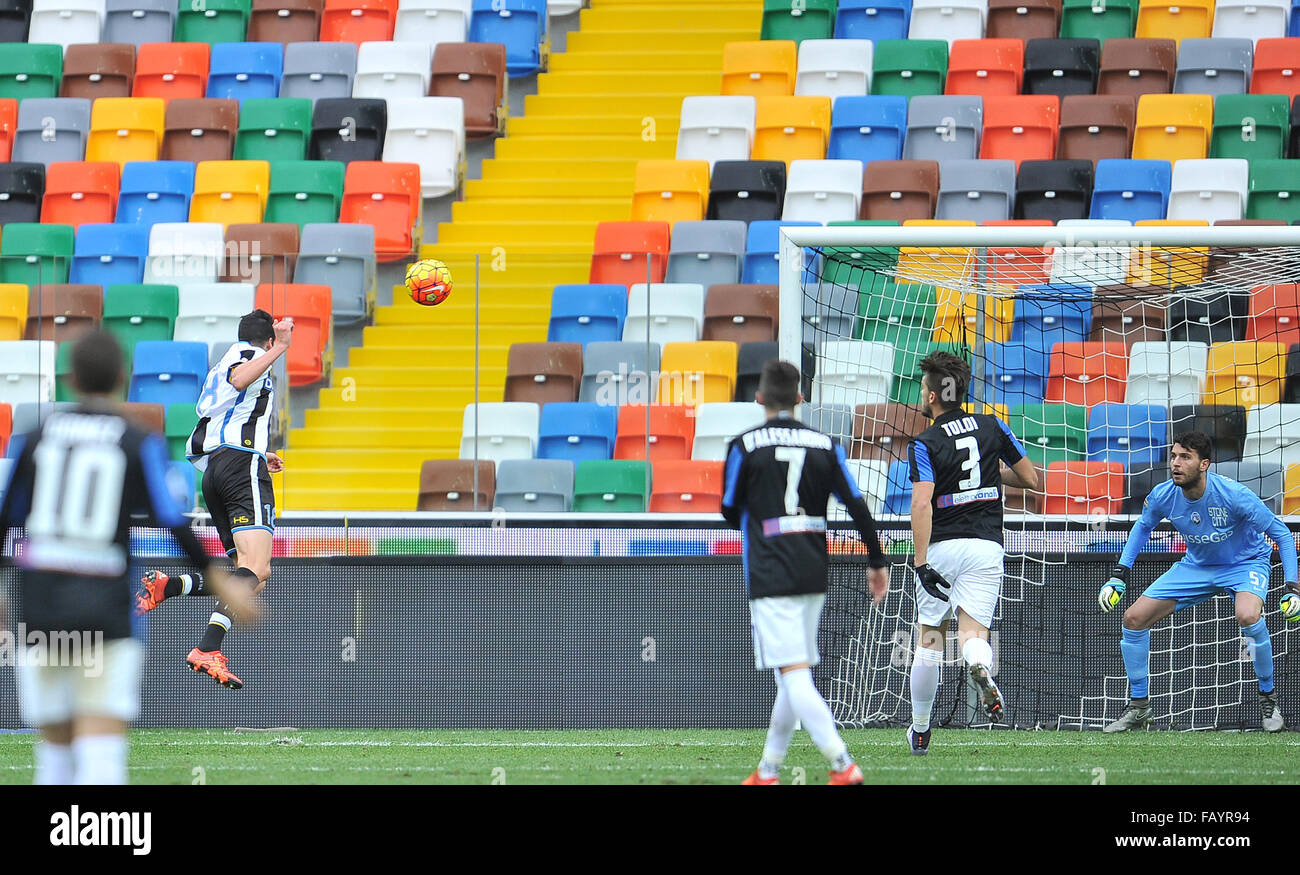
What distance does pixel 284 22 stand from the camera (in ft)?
50.5

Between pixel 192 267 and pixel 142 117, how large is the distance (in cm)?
363

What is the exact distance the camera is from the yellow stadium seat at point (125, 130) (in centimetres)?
1397

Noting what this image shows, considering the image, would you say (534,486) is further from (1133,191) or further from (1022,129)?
(1022,129)

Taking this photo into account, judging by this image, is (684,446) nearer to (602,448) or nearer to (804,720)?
(602,448)

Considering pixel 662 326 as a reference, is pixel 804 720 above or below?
below

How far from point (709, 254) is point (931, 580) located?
5.09 meters

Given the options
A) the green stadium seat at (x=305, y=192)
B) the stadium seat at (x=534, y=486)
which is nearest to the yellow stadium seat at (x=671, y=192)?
the green stadium seat at (x=305, y=192)

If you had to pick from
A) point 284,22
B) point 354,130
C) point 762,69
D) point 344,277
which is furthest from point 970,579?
point 284,22

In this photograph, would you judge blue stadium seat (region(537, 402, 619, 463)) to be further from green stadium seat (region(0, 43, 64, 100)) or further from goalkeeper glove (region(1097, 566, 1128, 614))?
green stadium seat (region(0, 43, 64, 100))

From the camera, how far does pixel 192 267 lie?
36.5 feet

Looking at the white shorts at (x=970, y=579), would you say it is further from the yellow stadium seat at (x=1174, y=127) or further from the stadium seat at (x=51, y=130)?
the stadium seat at (x=51, y=130)

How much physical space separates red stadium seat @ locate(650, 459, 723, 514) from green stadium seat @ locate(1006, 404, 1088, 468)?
1.96 metres

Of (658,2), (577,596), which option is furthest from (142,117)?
(577,596)

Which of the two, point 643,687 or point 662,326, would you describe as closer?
point 643,687
